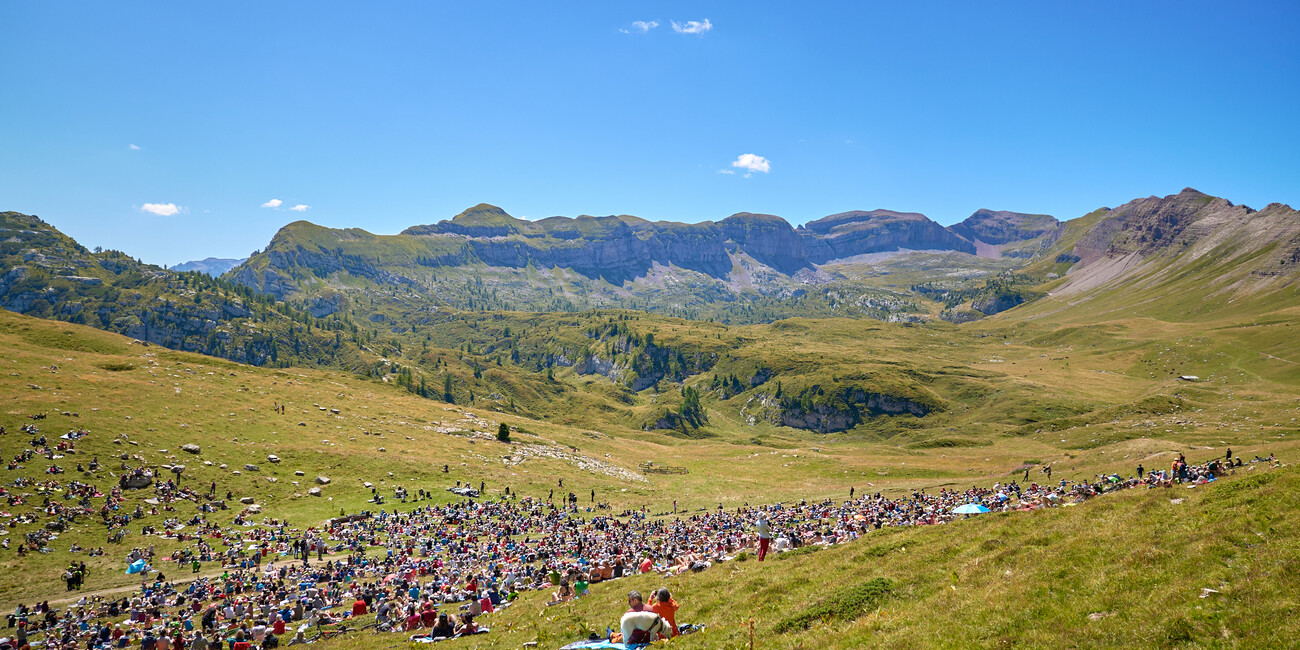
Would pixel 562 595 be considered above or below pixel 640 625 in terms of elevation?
below

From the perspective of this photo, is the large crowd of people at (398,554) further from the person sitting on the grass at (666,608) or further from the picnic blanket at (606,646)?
the picnic blanket at (606,646)

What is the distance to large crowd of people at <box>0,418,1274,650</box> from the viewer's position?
34406 mm

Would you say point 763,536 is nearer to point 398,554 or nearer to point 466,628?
point 466,628

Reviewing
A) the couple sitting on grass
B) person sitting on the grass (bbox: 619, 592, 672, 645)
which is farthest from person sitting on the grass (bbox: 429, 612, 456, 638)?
person sitting on the grass (bbox: 619, 592, 672, 645)

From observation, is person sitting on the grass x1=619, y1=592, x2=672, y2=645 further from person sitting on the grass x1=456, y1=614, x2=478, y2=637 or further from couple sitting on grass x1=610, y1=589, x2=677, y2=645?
person sitting on the grass x1=456, y1=614, x2=478, y2=637

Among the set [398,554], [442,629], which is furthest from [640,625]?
[398,554]

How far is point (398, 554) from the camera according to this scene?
57375mm

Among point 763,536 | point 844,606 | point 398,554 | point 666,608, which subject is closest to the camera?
point 666,608

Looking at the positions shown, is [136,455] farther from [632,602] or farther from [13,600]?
[632,602]

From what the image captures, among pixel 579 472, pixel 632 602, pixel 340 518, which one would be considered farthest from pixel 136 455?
pixel 632 602

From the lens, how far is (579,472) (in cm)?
11038

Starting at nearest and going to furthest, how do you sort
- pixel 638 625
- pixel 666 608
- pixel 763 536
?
pixel 638 625 < pixel 666 608 < pixel 763 536

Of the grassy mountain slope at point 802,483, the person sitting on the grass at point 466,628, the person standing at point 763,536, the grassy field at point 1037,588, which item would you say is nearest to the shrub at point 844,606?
the grassy field at point 1037,588

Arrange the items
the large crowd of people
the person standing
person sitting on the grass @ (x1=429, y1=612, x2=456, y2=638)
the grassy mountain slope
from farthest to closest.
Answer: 1. the large crowd of people
2. the person standing
3. person sitting on the grass @ (x1=429, y1=612, x2=456, y2=638)
4. the grassy mountain slope
